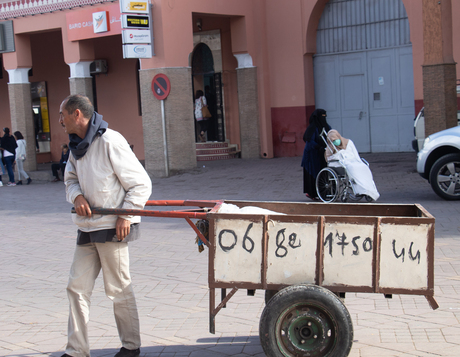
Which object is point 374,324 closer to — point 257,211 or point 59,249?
point 257,211

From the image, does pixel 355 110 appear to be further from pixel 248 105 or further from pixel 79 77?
pixel 79 77

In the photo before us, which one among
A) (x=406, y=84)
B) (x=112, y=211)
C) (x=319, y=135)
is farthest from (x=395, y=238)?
(x=406, y=84)

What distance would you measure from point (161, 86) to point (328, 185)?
23.6ft

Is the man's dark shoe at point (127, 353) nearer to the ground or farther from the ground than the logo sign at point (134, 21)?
nearer to the ground

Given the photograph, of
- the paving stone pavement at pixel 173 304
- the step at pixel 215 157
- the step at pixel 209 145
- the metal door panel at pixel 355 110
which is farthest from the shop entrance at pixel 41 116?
the paving stone pavement at pixel 173 304

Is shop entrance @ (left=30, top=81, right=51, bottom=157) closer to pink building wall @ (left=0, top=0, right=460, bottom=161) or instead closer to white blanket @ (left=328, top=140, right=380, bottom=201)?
pink building wall @ (left=0, top=0, right=460, bottom=161)

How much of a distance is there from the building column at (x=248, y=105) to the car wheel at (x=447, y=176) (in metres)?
9.29

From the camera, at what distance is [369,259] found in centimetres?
355

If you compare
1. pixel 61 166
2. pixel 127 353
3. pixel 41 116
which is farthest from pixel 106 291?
pixel 41 116

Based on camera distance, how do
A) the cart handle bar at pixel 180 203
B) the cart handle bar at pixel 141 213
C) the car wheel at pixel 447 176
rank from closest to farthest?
the cart handle bar at pixel 141 213 → the cart handle bar at pixel 180 203 → the car wheel at pixel 447 176

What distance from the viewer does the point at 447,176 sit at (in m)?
9.97

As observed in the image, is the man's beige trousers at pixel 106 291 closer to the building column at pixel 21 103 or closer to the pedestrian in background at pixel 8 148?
the pedestrian in background at pixel 8 148

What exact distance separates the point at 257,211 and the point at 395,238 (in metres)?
0.94

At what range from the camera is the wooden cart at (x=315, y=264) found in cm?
353
